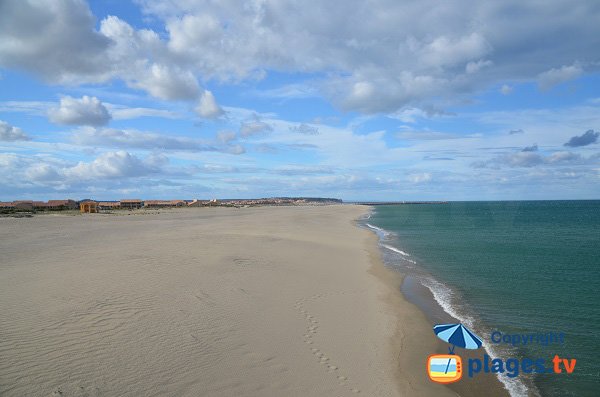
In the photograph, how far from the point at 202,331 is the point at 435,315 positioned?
311 inches

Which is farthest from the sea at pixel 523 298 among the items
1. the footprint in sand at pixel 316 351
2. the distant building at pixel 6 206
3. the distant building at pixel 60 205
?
the distant building at pixel 60 205

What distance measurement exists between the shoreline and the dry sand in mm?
354

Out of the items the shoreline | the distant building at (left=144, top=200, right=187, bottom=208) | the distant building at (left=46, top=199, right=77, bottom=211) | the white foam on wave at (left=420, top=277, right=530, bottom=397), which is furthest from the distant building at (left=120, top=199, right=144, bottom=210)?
the white foam on wave at (left=420, top=277, right=530, bottom=397)

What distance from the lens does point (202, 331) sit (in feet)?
29.4

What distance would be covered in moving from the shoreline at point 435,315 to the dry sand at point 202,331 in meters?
0.35

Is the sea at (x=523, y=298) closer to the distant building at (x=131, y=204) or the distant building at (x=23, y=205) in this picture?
the distant building at (x=23, y=205)

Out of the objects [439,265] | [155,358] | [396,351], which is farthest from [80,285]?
[439,265]

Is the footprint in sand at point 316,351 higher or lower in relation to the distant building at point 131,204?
lower

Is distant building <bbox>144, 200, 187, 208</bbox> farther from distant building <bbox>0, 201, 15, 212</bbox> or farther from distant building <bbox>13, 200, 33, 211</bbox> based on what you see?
distant building <bbox>0, 201, 15, 212</bbox>

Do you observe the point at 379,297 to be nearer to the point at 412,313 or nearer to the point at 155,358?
the point at 412,313

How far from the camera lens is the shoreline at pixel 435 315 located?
762 centimetres

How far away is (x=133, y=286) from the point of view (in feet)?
41.3

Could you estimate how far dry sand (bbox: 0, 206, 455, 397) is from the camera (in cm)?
669

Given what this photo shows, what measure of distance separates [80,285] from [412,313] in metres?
11.4
